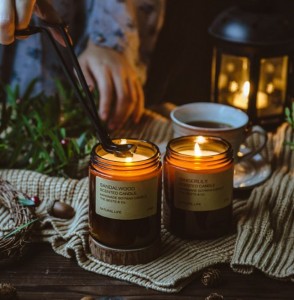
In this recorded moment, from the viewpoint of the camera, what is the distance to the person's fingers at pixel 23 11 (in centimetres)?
89

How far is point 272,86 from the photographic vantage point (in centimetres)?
130

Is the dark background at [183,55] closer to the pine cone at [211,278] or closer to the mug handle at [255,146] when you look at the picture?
the mug handle at [255,146]

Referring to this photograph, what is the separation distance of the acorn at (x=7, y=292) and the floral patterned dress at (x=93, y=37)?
66 cm

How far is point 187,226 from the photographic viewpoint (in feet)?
3.03

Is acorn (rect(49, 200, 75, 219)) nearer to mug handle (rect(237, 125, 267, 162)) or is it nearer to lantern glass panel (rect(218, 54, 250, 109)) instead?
mug handle (rect(237, 125, 267, 162))

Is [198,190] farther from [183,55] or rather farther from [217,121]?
[183,55]

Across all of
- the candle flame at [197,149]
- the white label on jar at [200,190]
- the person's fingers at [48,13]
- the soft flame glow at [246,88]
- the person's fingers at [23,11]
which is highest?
the person's fingers at [23,11]

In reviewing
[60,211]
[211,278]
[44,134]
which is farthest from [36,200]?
[211,278]

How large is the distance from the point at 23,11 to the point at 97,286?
1.14 ft

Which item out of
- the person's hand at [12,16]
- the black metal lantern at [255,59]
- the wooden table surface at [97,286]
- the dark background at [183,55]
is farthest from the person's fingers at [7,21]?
the dark background at [183,55]

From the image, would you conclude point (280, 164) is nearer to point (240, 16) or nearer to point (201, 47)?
point (240, 16)

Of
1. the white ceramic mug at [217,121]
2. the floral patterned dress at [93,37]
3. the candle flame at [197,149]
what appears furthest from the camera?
the floral patterned dress at [93,37]

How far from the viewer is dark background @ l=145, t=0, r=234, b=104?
5.37ft

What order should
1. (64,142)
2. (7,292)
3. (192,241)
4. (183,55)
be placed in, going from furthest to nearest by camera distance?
(183,55) → (64,142) → (192,241) → (7,292)
